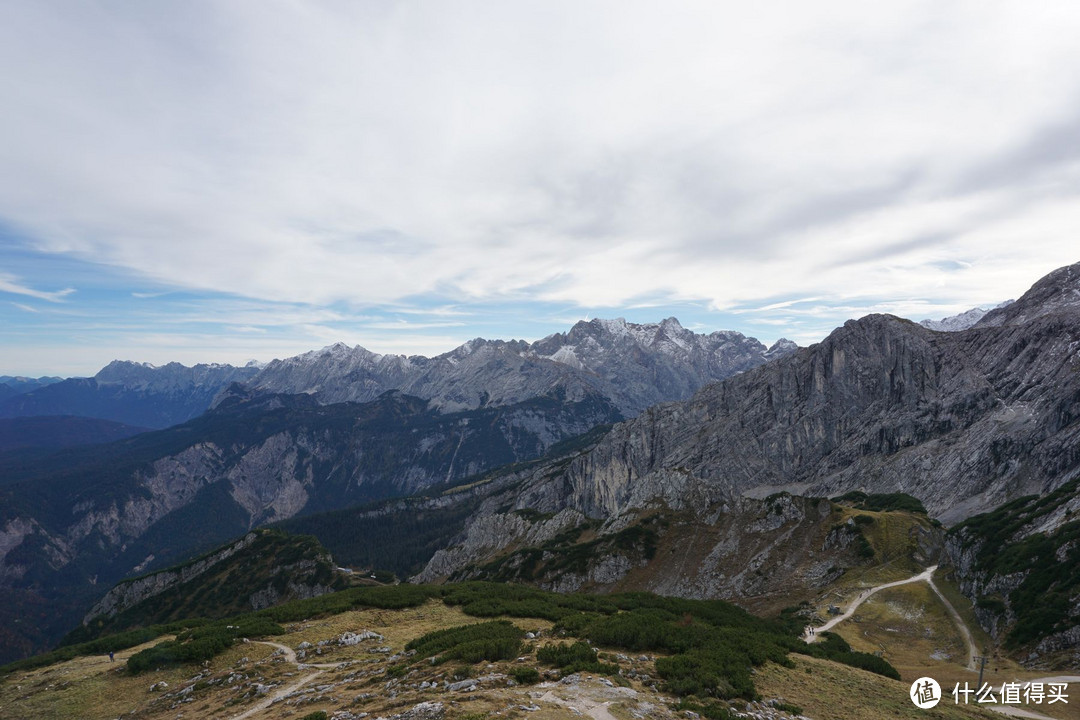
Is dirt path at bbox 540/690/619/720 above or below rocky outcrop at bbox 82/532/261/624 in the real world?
above

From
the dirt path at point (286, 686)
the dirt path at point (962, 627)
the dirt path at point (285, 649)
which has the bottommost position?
the dirt path at point (962, 627)

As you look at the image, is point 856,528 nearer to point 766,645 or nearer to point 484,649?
point 766,645

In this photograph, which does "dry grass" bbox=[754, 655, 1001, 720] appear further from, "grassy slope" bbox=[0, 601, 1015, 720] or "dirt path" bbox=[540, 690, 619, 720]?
"dirt path" bbox=[540, 690, 619, 720]

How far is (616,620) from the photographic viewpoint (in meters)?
33.1

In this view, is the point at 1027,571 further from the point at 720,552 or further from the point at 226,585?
the point at 226,585

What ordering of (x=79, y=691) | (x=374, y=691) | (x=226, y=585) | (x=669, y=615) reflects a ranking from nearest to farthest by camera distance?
(x=374, y=691)
(x=79, y=691)
(x=669, y=615)
(x=226, y=585)

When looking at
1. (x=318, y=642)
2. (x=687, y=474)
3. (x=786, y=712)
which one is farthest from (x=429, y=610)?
(x=687, y=474)

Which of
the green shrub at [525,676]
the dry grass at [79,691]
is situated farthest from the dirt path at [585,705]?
the dry grass at [79,691]

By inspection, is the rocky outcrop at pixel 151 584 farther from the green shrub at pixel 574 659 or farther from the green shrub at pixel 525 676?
the green shrub at pixel 525 676

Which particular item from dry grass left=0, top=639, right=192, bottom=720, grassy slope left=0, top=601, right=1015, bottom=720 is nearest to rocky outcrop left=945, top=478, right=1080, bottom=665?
grassy slope left=0, top=601, right=1015, bottom=720

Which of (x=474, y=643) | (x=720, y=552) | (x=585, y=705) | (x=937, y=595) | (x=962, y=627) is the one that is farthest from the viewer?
(x=720, y=552)

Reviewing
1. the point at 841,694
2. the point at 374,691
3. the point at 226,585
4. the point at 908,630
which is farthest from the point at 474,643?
the point at 226,585

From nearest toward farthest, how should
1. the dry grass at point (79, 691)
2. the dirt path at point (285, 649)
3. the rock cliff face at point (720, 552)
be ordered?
the dry grass at point (79, 691) → the dirt path at point (285, 649) → the rock cliff face at point (720, 552)

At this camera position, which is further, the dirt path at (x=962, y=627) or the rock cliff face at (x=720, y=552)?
the rock cliff face at (x=720, y=552)
